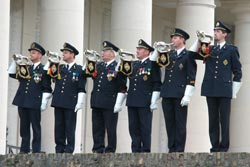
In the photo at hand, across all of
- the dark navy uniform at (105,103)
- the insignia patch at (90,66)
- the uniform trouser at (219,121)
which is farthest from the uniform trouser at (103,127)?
the uniform trouser at (219,121)

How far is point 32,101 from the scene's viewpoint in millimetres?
32156

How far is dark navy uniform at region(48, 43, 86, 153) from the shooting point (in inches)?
1244

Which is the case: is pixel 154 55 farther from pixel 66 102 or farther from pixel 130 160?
pixel 130 160

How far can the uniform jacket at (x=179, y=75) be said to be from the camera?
30094mm

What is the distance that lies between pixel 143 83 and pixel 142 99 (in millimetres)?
358

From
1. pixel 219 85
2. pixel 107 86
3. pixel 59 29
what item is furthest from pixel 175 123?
pixel 59 29

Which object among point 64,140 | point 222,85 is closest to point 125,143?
point 64,140

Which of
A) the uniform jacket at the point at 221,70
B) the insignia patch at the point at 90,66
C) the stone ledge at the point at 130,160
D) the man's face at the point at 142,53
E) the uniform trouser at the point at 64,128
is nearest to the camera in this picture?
the stone ledge at the point at 130,160

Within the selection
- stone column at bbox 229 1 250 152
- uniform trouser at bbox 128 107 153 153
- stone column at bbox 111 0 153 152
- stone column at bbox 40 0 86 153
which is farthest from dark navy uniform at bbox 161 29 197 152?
stone column at bbox 229 1 250 152

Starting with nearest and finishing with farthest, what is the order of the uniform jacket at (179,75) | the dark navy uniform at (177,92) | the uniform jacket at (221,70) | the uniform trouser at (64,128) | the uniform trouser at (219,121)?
the uniform trouser at (219,121)
the uniform jacket at (221,70)
the dark navy uniform at (177,92)
the uniform jacket at (179,75)
the uniform trouser at (64,128)

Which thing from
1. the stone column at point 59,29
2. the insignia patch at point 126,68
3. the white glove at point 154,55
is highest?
the stone column at point 59,29

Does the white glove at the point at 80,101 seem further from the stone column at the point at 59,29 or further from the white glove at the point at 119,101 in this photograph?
the stone column at the point at 59,29

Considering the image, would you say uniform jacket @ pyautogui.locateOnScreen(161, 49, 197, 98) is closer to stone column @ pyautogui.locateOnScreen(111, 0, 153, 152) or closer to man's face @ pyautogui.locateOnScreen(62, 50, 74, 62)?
man's face @ pyautogui.locateOnScreen(62, 50, 74, 62)

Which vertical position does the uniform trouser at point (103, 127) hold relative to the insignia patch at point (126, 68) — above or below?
below
